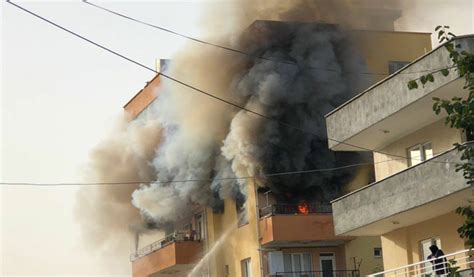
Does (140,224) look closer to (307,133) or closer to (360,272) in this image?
(307,133)

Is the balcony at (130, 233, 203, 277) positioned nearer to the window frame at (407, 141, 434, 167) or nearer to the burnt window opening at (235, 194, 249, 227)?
the burnt window opening at (235, 194, 249, 227)

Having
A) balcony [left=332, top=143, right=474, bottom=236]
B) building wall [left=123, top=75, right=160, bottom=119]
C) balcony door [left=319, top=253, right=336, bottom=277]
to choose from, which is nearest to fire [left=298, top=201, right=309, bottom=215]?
balcony door [left=319, top=253, right=336, bottom=277]

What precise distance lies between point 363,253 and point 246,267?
5599 millimetres

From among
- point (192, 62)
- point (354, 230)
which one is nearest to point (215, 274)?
point (192, 62)

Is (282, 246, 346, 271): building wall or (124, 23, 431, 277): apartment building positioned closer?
(124, 23, 431, 277): apartment building

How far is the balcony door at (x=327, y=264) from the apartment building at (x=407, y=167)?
37.0 feet

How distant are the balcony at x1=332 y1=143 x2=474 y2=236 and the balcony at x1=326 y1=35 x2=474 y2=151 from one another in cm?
161

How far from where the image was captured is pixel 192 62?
54812 millimetres

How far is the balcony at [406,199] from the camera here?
27.9 meters

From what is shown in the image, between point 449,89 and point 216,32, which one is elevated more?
point 216,32

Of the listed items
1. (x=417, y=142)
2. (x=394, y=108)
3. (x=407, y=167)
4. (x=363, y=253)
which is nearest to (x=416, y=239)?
(x=407, y=167)

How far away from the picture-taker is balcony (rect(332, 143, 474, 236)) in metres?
27.9

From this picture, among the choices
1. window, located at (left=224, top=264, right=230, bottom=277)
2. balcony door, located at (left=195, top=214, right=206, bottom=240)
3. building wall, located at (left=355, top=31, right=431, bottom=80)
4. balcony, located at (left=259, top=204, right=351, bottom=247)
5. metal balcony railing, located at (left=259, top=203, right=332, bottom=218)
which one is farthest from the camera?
balcony door, located at (left=195, top=214, right=206, bottom=240)

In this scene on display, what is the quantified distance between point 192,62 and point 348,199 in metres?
22.8
